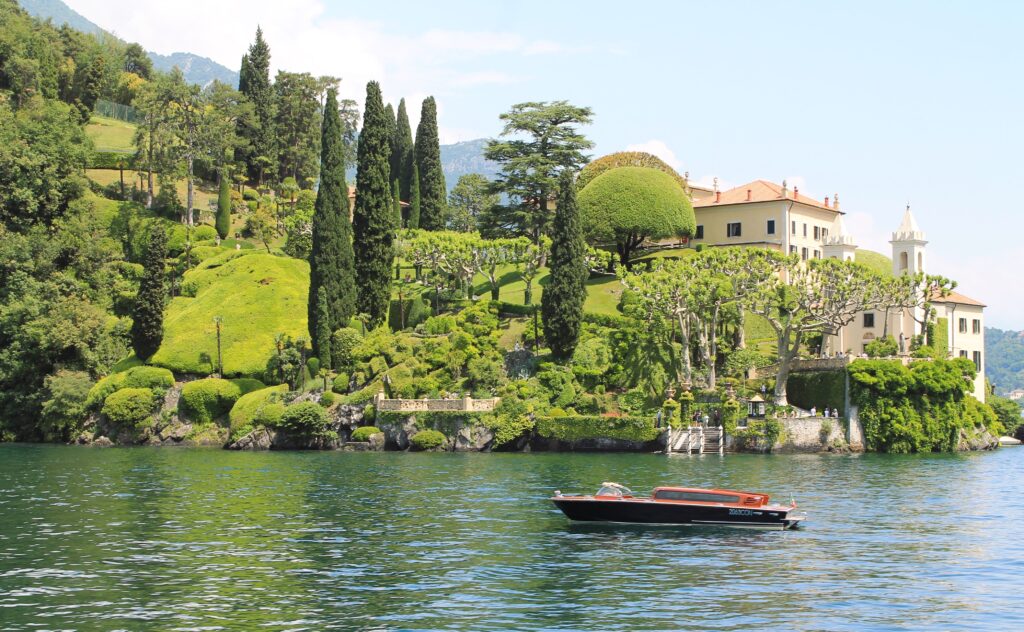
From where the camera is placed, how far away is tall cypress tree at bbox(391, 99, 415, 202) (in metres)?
131

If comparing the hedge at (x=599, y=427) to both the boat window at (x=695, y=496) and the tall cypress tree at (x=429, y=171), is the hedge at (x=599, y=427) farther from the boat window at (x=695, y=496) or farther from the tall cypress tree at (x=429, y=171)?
the tall cypress tree at (x=429, y=171)

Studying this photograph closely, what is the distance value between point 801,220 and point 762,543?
250 feet

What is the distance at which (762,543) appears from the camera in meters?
38.3

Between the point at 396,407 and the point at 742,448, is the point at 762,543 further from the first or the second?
the point at 396,407

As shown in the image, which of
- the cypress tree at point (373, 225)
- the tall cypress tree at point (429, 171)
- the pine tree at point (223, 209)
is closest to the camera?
the cypress tree at point (373, 225)

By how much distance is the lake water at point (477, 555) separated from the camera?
27109 millimetres

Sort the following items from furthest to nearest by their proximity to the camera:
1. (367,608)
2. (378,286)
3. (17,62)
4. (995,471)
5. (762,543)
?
(17,62) < (378,286) < (995,471) < (762,543) < (367,608)

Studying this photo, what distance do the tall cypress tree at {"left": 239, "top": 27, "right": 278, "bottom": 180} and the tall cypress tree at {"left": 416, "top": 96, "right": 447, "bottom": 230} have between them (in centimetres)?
1825

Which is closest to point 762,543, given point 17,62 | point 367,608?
point 367,608

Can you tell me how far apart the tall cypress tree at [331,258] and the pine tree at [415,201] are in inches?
1179

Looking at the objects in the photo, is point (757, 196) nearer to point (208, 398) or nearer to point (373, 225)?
point (373, 225)

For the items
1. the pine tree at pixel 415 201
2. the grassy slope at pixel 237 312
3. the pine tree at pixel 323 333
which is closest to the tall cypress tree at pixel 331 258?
the pine tree at pixel 323 333

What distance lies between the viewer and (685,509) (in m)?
40.8

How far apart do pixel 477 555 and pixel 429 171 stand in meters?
94.0
